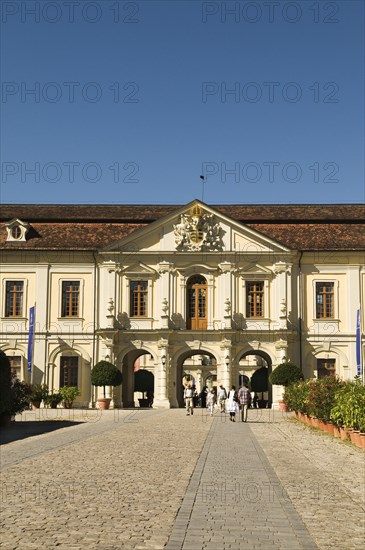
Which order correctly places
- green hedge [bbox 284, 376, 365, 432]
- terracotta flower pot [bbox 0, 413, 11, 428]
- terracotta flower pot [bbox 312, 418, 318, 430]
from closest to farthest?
1. green hedge [bbox 284, 376, 365, 432]
2. terracotta flower pot [bbox 0, 413, 11, 428]
3. terracotta flower pot [bbox 312, 418, 318, 430]

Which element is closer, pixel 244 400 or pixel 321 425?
pixel 321 425

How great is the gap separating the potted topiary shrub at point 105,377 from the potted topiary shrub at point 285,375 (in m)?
8.12

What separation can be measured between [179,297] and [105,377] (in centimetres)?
644

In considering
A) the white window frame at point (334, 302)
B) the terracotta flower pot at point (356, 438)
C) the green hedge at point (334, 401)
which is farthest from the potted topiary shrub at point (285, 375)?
the terracotta flower pot at point (356, 438)

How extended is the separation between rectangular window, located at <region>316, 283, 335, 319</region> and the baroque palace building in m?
0.06

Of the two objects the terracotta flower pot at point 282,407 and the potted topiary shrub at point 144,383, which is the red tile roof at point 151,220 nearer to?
the terracotta flower pot at point 282,407

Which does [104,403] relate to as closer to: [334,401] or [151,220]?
[151,220]

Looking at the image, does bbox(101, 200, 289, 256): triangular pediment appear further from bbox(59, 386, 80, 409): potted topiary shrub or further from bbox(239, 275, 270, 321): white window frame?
bbox(59, 386, 80, 409): potted topiary shrub

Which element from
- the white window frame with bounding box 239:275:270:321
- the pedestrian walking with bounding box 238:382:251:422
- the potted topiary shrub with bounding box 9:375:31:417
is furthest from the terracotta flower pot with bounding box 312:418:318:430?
the white window frame with bounding box 239:275:270:321

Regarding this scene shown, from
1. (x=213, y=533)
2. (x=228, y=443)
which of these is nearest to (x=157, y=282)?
(x=228, y=443)

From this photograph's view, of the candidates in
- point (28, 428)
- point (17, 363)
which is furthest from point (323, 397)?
point (17, 363)

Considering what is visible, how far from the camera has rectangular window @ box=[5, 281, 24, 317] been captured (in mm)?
43719

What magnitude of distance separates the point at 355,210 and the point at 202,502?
123ft

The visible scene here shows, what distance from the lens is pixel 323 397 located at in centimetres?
2402
